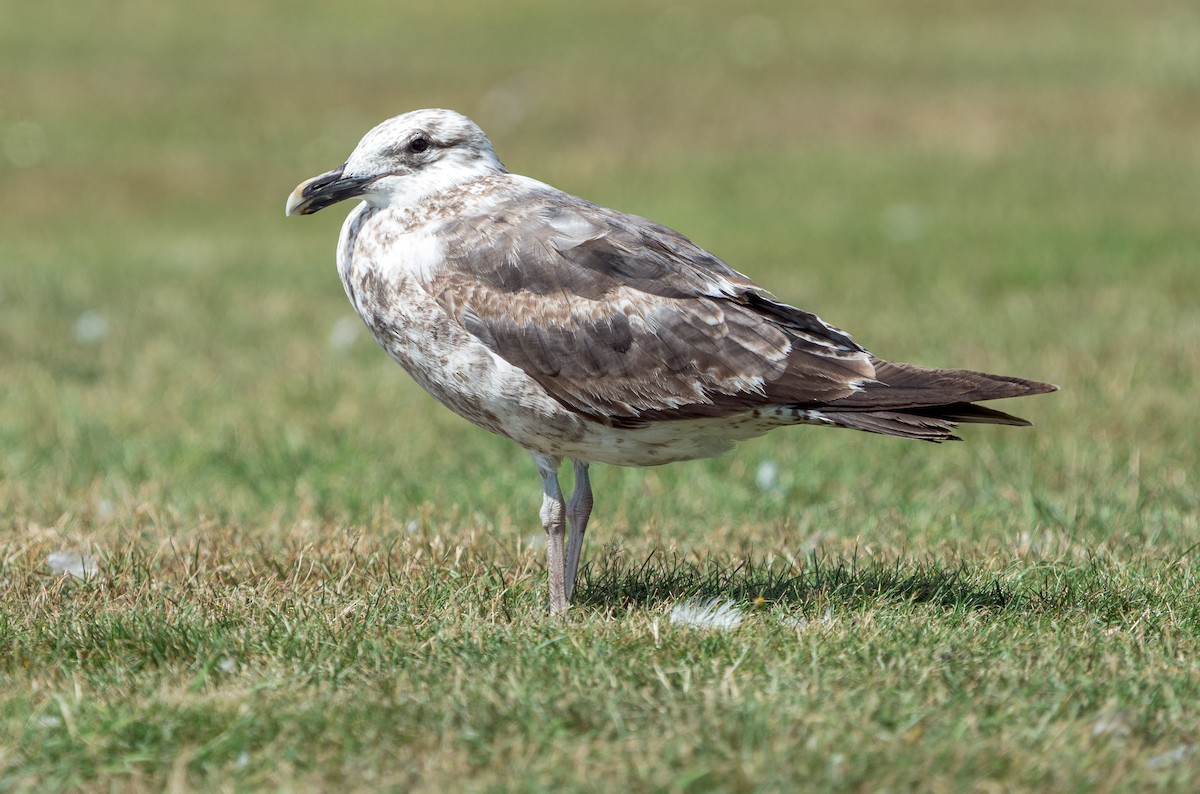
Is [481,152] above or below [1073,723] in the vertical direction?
above

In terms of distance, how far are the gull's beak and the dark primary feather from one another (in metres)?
0.39

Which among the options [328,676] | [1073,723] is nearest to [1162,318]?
[1073,723]

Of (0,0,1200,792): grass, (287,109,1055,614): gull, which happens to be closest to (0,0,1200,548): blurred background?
(0,0,1200,792): grass

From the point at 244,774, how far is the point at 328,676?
1.80 feet

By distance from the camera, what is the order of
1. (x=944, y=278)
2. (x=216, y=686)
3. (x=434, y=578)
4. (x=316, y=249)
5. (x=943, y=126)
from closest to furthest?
1. (x=216, y=686)
2. (x=434, y=578)
3. (x=944, y=278)
4. (x=316, y=249)
5. (x=943, y=126)

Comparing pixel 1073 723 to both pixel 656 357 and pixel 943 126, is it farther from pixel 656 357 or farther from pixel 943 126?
pixel 943 126

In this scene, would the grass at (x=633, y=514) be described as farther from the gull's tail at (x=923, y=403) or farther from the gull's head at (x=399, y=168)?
the gull's head at (x=399, y=168)

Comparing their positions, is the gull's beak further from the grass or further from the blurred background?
the blurred background

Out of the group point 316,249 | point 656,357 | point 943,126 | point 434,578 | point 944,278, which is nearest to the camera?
point 656,357

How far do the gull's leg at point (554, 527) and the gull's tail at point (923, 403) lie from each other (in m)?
0.96

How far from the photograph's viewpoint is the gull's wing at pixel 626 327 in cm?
444

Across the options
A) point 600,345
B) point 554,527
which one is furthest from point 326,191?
point 554,527

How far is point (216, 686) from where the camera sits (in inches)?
152

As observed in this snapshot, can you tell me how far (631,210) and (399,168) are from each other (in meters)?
9.74
